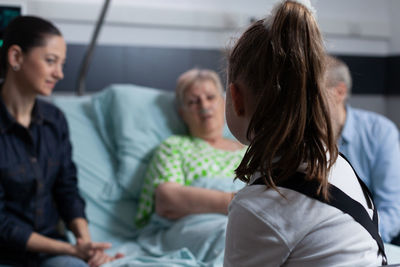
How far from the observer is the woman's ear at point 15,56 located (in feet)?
5.65

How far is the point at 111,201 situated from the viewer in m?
2.21

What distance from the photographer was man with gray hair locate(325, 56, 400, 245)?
2.14 m

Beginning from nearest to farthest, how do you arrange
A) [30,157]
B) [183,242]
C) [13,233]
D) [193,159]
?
[13,233], [30,157], [183,242], [193,159]

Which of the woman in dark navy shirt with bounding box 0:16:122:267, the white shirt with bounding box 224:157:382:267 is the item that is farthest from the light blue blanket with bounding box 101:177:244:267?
the white shirt with bounding box 224:157:382:267

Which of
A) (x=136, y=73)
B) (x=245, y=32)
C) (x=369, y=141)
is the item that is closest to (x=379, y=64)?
(x=369, y=141)

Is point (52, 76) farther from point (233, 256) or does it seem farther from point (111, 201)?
point (233, 256)

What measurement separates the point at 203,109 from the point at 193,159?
0.26 m

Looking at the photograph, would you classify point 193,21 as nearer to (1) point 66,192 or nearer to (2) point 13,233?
(1) point 66,192

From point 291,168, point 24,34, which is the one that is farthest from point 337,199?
point 24,34

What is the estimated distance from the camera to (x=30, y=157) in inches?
68.9

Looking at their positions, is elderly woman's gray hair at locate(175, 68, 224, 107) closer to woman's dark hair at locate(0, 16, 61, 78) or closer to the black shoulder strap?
woman's dark hair at locate(0, 16, 61, 78)

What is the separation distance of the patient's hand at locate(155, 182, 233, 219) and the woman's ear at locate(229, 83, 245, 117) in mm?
975

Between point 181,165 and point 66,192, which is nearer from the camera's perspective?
point 66,192

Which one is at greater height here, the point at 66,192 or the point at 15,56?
the point at 15,56
